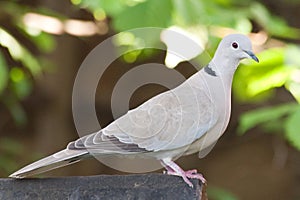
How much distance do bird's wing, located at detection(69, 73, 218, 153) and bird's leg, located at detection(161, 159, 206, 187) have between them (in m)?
0.03

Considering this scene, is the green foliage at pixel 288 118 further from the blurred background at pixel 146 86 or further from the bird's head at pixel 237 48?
the bird's head at pixel 237 48

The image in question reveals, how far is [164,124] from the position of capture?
1451 millimetres

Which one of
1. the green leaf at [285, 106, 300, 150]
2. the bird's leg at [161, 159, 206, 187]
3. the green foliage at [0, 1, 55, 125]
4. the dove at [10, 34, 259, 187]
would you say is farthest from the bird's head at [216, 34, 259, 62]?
the green foliage at [0, 1, 55, 125]

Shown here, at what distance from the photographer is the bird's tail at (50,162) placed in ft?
4.30

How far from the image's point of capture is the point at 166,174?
1.30m

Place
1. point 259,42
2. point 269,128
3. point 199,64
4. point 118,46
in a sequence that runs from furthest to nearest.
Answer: point 269,128 < point 118,46 < point 259,42 < point 199,64

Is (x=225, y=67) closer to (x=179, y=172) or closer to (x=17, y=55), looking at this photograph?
(x=179, y=172)

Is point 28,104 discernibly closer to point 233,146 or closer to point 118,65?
point 118,65

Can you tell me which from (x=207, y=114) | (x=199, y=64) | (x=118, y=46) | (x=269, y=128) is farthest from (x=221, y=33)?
(x=207, y=114)

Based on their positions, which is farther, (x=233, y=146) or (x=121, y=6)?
(x=233, y=146)

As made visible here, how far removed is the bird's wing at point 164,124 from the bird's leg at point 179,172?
0.03m

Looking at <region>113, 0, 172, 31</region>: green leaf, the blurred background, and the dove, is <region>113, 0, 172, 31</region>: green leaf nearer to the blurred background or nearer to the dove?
the blurred background

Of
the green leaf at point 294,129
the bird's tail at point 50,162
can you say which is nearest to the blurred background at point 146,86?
the green leaf at point 294,129

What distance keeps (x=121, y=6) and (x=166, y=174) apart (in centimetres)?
96
